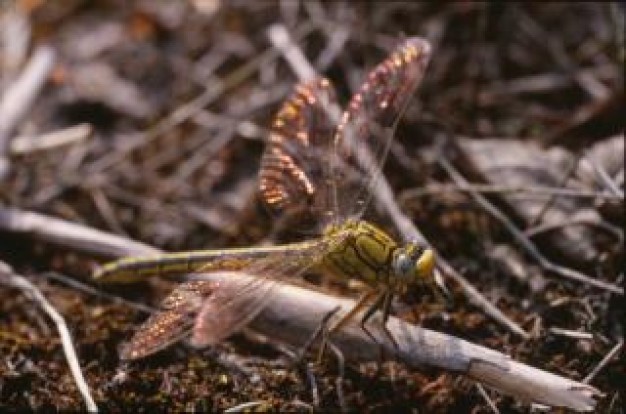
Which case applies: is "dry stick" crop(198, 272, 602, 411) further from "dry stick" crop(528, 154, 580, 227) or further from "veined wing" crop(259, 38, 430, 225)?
"dry stick" crop(528, 154, 580, 227)

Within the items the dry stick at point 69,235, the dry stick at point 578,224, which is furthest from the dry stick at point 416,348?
the dry stick at point 578,224

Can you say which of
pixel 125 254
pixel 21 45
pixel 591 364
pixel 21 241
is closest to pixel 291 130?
pixel 125 254

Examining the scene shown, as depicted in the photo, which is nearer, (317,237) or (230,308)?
(230,308)

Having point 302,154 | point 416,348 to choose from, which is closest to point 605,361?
point 416,348

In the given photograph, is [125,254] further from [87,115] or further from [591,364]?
[591,364]

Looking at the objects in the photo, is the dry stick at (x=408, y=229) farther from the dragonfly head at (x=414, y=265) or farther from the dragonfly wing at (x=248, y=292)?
the dragonfly wing at (x=248, y=292)

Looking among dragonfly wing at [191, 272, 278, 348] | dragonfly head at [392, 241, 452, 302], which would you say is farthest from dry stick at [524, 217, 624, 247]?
dragonfly wing at [191, 272, 278, 348]

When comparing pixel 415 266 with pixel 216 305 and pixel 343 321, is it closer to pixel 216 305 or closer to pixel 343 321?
pixel 343 321
